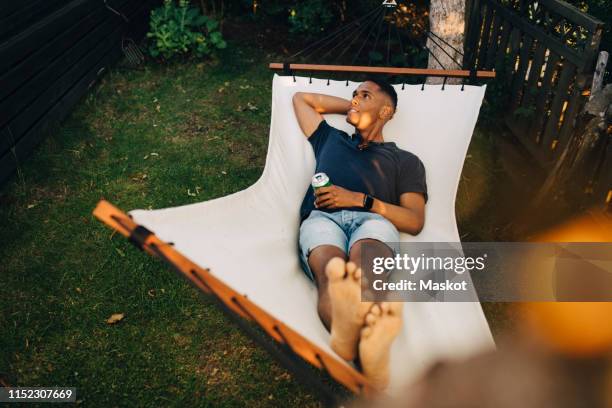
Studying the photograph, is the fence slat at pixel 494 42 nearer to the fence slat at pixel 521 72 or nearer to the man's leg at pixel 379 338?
the fence slat at pixel 521 72

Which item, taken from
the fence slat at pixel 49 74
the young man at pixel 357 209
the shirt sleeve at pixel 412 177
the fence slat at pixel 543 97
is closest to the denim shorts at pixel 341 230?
the young man at pixel 357 209

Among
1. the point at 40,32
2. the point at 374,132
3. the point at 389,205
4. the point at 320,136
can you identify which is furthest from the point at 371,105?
the point at 40,32

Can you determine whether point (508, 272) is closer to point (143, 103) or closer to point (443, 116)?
point (443, 116)

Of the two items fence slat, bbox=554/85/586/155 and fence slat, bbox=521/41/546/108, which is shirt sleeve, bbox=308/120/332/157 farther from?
fence slat, bbox=521/41/546/108

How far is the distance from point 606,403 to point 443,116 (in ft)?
6.91

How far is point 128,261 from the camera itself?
316 centimetres

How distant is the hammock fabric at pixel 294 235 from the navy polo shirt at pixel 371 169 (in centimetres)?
21

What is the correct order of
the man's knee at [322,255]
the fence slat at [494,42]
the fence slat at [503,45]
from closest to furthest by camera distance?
1. the man's knee at [322,255]
2. the fence slat at [503,45]
3. the fence slat at [494,42]

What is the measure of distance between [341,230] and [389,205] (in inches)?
12.5

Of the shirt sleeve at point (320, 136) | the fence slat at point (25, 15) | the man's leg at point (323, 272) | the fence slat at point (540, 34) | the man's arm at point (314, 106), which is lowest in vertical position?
the man's leg at point (323, 272)

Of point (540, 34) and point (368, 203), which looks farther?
point (540, 34)

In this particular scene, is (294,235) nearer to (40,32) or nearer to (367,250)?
(367,250)

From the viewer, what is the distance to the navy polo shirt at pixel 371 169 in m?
2.77

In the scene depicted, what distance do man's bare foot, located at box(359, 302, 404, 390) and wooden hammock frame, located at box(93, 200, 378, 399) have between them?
7 cm
